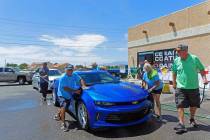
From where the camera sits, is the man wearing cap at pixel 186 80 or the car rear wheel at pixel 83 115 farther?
the car rear wheel at pixel 83 115

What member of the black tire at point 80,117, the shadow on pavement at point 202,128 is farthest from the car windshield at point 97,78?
the shadow on pavement at point 202,128

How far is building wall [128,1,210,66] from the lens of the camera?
20984 mm

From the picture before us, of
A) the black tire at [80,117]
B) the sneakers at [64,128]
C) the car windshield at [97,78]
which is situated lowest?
the sneakers at [64,128]

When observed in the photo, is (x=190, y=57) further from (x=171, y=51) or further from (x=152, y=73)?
(x=171, y=51)

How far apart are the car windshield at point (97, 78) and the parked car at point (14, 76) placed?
69.3 ft

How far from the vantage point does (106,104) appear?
21.7 feet

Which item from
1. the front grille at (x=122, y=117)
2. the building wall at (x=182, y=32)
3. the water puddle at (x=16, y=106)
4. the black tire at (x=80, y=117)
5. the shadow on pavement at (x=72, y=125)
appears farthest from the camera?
the building wall at (x=182, y=32)

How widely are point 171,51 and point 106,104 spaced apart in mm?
19294

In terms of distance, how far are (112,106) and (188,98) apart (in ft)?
5.49

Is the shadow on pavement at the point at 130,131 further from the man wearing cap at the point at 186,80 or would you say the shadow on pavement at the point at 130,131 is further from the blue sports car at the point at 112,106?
the man wearing cap at the point at 186,80

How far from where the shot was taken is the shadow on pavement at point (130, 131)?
664 cm

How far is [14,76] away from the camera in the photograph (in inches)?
1142

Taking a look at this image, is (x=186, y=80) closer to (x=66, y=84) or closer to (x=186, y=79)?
(x=186, y=79)

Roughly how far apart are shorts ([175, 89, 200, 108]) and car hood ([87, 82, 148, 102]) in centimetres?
80
